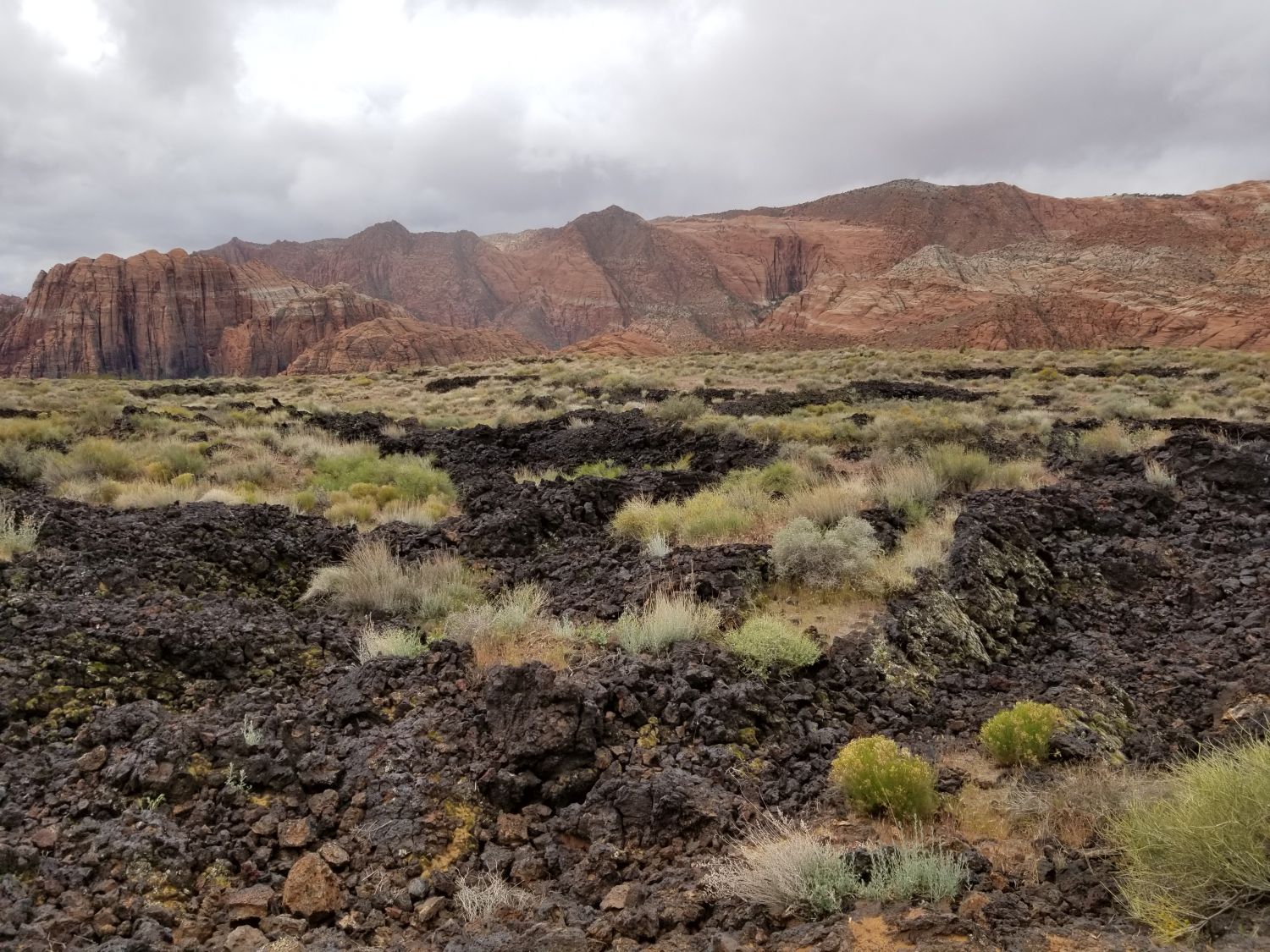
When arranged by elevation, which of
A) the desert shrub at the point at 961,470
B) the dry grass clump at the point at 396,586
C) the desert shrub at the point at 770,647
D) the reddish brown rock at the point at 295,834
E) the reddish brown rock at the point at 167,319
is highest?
the reddish brown rock at the point at 167,319

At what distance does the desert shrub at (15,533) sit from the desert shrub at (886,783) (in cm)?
699

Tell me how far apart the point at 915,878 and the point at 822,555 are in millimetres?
3972

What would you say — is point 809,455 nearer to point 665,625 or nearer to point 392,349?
point 665,625

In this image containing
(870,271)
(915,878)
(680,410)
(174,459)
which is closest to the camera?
(915,878)

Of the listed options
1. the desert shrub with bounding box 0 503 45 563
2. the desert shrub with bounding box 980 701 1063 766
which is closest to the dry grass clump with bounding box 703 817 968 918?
the desert shrub with bounding box 980 701 1063 766

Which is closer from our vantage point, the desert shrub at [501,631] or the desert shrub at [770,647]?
the desert shrub at [770,647]

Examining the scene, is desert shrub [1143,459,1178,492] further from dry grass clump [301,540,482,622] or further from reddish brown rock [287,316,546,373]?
reddish brown rock [287,316,546,373]

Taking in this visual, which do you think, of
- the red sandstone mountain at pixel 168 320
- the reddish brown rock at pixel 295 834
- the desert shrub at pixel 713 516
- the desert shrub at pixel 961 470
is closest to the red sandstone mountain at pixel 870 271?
the red sandstone mountain at pixel 168 320

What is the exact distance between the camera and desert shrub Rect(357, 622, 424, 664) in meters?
5.31

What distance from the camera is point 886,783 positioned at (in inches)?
143

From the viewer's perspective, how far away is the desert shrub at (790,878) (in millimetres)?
2889

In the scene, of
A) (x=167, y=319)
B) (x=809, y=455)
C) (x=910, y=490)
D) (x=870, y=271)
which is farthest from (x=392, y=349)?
(x=910, y=490)

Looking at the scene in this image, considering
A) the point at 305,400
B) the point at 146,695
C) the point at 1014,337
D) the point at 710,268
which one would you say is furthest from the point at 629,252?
the point at 146,695

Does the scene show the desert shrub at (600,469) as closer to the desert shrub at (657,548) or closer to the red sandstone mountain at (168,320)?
the desert shrub at (657,548)
